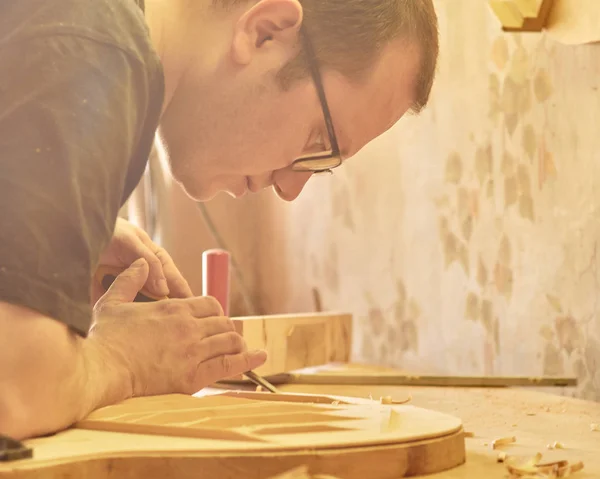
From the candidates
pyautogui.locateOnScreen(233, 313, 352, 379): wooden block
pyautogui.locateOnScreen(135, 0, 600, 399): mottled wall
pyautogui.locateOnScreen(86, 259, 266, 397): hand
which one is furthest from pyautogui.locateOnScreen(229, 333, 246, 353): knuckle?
pyautogui.locateOnScreen(135, 0, 600, 399): mottled wall

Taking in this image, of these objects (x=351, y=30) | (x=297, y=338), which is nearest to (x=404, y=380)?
(x=297, y=338)

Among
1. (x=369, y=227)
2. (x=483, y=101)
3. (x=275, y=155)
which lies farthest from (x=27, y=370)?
(x=369, y=227)

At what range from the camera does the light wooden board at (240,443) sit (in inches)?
28.1

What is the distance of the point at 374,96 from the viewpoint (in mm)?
1089

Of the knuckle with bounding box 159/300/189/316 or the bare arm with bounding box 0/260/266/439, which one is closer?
the bare arm with bounding box 0/260/266/439

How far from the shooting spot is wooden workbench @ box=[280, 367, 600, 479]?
2.79 ft

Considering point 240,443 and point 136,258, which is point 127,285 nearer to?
point 136,258

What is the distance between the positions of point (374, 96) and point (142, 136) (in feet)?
1.17

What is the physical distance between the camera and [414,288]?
2084 millimetres

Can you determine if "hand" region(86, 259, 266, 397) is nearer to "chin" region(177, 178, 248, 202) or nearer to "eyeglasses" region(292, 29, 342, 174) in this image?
"chin" region(177, 178, 248, 202)

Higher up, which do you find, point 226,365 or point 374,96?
point 374,96

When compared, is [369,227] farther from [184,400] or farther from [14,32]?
[14,32]

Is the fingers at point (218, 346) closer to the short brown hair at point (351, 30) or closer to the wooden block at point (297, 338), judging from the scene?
the short brown hair at point (351, 30)

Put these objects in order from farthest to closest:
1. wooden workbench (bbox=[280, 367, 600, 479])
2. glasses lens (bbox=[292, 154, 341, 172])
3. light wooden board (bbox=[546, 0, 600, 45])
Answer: light wooden board (bbox=[546, 0, 600, 45]) < glasses lens (bbox=[292, 154, 341, 172]) < wooden workbench (bbox=[280, 367, 600, 479])
